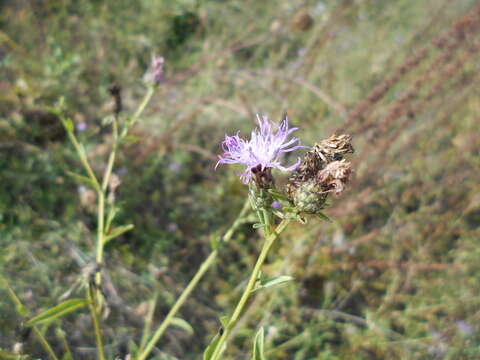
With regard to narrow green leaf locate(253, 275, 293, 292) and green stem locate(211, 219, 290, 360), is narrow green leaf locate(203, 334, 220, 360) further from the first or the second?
narrow green leaf locate(253, 275, 293, 292)

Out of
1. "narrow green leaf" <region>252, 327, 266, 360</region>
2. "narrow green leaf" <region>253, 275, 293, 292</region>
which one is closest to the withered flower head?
"narrow green leaf" <region>253, 275, 293, 292</region>

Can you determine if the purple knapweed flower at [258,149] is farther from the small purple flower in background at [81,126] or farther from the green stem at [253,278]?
the small purple flower in background at [81,126]

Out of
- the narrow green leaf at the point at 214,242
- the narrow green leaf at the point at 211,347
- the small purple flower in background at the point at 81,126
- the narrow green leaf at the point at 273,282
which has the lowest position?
the narrow green leaf at the point at 211,347

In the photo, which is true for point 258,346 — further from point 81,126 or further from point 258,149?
point 81,126

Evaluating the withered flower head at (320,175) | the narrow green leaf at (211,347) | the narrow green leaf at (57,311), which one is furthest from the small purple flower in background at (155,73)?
the narrow green leaf at (211,347)

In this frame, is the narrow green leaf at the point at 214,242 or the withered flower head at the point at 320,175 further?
the narrow green leaf at the point at 214,242

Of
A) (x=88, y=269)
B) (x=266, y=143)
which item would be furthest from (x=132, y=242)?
(x=266, y=143)

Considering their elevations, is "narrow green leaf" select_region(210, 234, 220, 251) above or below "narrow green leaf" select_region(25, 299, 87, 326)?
above
